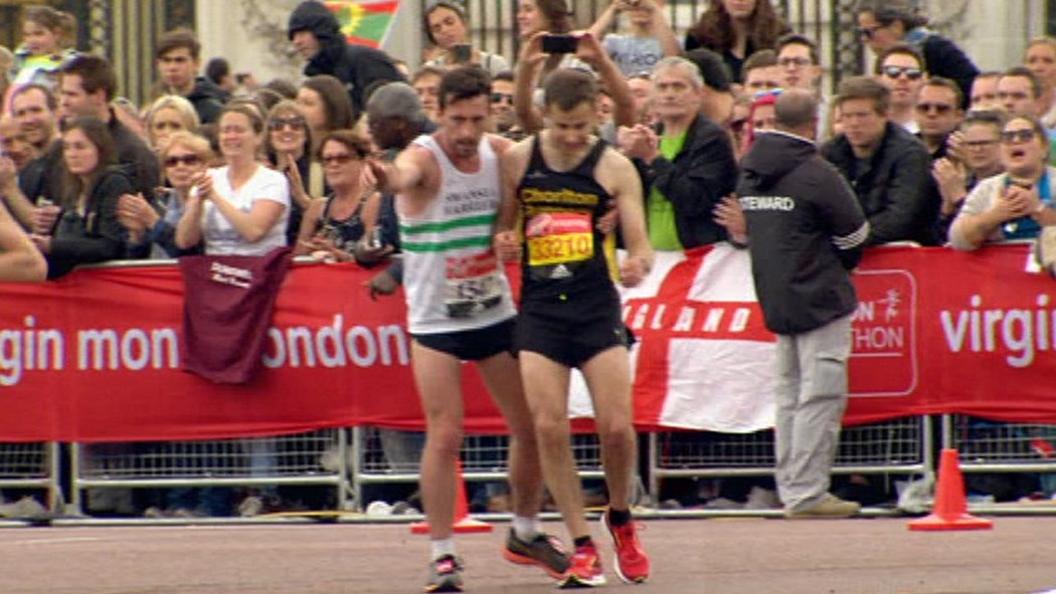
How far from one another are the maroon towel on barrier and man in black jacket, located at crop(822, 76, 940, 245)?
2.99 metres

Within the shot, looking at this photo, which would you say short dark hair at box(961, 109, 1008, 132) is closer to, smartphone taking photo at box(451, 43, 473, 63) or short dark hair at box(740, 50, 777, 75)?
short dark hair at box(740, 50, 777, 75)

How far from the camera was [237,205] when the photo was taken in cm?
1447

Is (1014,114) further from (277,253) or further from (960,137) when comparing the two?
(277,253)

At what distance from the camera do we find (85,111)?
16.2 metres

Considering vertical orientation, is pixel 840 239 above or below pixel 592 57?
below

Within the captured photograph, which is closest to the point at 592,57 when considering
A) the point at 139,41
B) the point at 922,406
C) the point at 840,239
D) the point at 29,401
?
the point at 840,239

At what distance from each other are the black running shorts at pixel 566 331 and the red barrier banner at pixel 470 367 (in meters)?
3.15

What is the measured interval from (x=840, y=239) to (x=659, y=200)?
3.69 ft

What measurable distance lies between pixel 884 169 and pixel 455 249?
3748 millimetres

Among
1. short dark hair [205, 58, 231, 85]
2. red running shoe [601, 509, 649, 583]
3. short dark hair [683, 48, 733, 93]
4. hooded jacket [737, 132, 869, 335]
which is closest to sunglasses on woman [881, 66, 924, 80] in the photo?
short dark hair [683, 48, 733, 93]

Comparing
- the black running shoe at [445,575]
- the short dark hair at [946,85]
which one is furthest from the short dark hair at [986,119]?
the black running shoe at [445,575]

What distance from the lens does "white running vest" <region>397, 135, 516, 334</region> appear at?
11.0 metres

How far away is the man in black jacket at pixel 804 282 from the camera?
13461mm

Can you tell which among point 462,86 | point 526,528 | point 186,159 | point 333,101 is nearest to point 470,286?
point 462,86
